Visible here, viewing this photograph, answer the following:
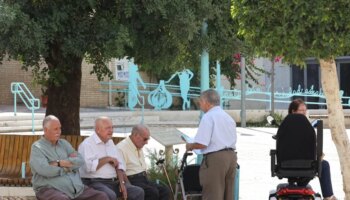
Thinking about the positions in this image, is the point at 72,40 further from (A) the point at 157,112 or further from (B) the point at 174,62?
(A) the point at 157,112

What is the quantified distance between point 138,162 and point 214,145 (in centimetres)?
106

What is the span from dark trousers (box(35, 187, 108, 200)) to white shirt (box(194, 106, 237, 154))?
121 centimetres

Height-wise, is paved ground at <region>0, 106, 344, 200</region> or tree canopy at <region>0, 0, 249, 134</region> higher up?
tree canopy at <region>0, 0, 249, 134</region>

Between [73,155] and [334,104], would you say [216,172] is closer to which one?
[73,155]

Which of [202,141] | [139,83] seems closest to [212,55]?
[202,141]

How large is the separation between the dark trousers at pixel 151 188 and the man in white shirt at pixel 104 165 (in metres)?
0.25

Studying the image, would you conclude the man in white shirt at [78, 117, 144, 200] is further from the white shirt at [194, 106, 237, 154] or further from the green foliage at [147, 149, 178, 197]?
the green foliage at [147, 149, 178, 197]

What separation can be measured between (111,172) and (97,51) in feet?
5.32

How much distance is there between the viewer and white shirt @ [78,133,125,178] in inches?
310

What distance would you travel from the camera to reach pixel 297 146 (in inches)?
313

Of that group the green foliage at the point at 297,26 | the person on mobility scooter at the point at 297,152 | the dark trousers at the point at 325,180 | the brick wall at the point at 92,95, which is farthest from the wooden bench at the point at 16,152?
the brick wall at the point at 92,95

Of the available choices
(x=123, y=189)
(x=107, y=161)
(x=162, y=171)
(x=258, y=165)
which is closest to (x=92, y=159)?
(x=107, y=161)

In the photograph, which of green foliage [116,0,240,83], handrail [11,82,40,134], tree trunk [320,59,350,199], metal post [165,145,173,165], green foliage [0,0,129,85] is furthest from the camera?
handrail [11,82,40,134]

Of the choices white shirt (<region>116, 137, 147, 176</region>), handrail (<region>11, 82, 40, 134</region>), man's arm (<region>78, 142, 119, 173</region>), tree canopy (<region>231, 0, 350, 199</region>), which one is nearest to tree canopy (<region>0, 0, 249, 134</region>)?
tree canopy (<region>231, 0, 350, 199</region>)
